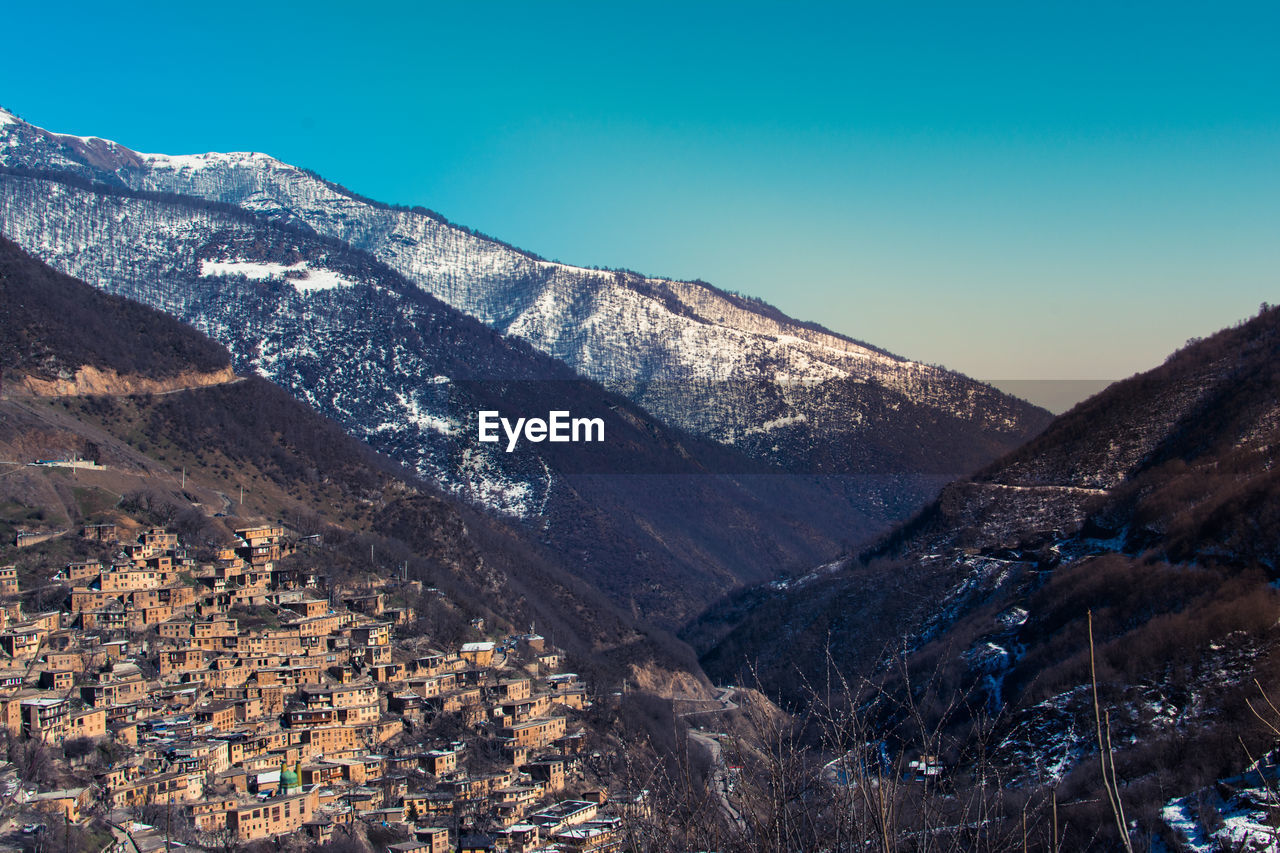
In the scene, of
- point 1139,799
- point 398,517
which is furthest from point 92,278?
point 1139,799

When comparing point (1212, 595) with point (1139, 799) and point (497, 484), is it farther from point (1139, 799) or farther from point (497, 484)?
point (497, 484)

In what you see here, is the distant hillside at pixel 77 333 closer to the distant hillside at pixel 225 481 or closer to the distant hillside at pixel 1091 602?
the distant hillside at pixel 225 481

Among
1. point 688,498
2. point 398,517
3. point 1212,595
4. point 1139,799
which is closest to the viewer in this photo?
point 1139,799

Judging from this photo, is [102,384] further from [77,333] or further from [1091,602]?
[1091,602]

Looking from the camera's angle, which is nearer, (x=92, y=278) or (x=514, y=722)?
(x=514, y=722)

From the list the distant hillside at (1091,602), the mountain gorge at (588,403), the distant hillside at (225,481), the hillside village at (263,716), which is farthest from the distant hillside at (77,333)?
the distant hillside at (1091,602)

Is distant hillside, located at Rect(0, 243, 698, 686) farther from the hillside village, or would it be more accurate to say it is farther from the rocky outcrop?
the hillside village
